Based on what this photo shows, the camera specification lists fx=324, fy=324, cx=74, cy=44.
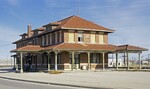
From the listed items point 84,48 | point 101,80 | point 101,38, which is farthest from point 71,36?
point 101,80

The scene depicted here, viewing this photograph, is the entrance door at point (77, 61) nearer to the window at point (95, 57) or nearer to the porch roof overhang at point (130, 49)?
the window at point (95, 57)

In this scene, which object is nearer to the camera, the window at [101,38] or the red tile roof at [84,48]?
the red tile roof at [84,48]

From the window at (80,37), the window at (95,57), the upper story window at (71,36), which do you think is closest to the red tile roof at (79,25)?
the upper story window at (71,36)

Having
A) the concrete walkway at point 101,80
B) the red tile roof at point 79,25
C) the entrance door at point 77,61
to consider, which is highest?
the red tile roof at point 79,25

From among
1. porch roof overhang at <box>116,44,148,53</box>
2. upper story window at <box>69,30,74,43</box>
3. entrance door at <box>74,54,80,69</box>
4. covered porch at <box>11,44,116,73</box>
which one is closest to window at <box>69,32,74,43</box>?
upper story window at <box>69,30,74,43</box>

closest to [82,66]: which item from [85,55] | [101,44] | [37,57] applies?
[85,55]

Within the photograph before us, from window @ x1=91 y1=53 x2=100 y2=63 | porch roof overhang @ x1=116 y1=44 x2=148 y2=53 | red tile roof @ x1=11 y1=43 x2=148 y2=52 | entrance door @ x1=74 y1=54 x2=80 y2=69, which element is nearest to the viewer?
red tile roof @ x1=11 y1=43 x2=148 y2=52

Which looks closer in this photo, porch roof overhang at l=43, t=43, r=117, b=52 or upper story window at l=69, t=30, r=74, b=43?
porch roof overhang at l=43, t=43, r=117, b=52

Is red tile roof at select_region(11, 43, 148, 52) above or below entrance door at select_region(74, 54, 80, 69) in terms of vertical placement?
above

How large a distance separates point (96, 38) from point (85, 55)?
3.53 metres

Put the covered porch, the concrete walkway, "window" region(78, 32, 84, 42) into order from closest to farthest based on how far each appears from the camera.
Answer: the concrete walkway, the covered porch, "window" region(78, 32, 84, 42)

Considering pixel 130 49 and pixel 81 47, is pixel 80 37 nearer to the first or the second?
pixel 81 47

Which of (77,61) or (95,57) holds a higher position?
(95,57)

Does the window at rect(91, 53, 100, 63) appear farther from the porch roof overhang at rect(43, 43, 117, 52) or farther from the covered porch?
the porch roof overhang at rect(43, 43, 117, 52)
